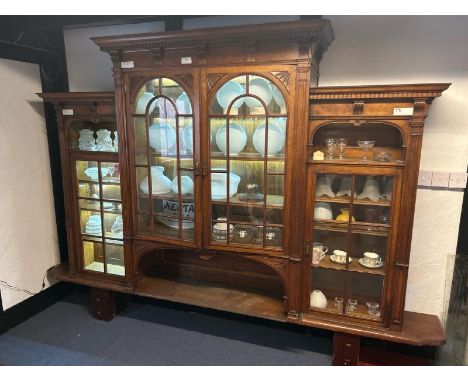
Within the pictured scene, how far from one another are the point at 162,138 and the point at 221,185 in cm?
52

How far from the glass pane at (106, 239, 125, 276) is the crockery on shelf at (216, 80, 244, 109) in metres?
1.40

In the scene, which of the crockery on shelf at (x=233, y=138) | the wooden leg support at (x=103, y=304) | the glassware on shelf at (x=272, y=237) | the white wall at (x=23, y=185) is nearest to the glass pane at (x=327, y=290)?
the glassware on shelf at (x=272, y=237)

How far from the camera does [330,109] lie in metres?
1.96

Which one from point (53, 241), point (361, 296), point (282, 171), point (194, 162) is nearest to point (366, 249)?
point (361, 296)

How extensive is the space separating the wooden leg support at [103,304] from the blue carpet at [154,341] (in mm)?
48

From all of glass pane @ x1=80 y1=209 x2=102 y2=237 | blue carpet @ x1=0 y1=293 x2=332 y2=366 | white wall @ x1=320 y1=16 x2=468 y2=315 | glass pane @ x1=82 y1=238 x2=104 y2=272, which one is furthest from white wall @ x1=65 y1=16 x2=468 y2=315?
glass pane @ x1=82 y1=238 x2=104 y2=272

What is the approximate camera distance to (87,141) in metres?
2.62

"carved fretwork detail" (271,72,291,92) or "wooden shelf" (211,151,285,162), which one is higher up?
"carved fretwork detail" (271,72,291,92)

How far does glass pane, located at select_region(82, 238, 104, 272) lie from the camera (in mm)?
2775

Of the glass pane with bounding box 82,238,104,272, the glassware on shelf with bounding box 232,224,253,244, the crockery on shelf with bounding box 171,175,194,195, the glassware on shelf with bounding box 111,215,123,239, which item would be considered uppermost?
the crockery on shelf with bounding box 171,175,194,195

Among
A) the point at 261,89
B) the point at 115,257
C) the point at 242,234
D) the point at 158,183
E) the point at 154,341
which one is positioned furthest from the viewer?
the point at 115,257

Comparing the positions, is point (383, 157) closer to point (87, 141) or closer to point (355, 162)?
point (355, 162)

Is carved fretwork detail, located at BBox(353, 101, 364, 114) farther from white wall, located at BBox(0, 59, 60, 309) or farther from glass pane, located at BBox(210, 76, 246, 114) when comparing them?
white wall, located at BBox(0, 59, 60, 309)

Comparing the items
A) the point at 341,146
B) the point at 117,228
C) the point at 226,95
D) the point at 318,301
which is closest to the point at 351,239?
the point at 318,301
